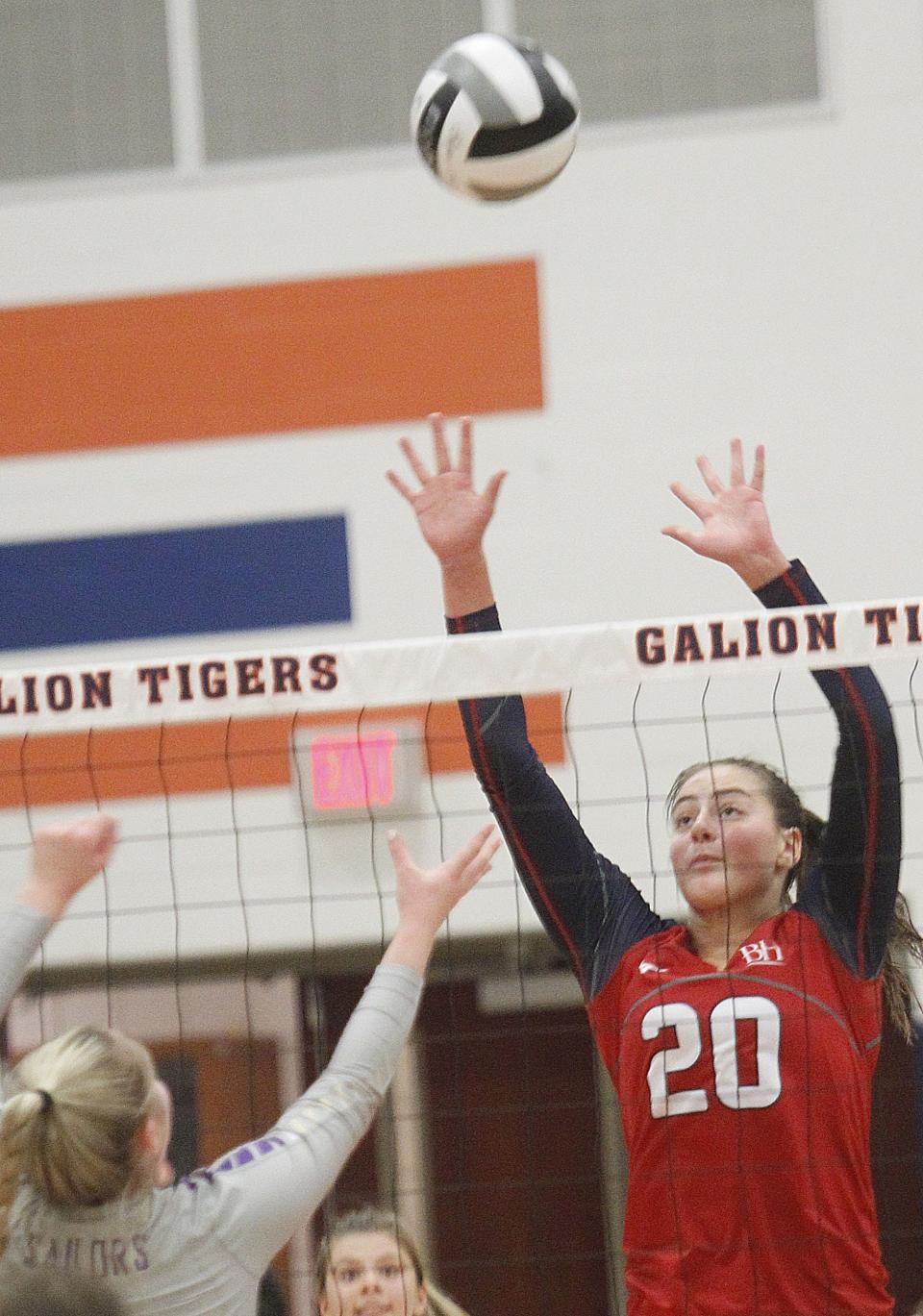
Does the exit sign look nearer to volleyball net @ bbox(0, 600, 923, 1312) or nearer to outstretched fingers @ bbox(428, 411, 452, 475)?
volleyball net @ bbox(0, 600, 923, 1312)

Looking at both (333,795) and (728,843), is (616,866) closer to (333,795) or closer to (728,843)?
(728,843)

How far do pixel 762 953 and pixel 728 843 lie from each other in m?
0.24

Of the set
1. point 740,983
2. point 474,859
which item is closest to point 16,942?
point 474,859

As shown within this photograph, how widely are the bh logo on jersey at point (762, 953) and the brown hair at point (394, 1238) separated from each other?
42.3 inches

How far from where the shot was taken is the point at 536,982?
931 centimetres

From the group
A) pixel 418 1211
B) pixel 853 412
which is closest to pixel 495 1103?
pixel 418 1211

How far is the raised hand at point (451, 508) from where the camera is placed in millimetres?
3797

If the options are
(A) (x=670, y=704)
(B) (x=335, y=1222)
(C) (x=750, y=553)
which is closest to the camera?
(C) (x=750, y=553)

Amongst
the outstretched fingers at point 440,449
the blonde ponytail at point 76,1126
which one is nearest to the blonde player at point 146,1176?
the blonde ponytail at point 76,1126

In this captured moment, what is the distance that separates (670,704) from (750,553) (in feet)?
14.7

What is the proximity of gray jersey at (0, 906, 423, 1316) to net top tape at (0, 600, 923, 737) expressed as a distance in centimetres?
129

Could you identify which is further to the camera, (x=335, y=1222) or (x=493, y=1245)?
(x=493, y=1245)

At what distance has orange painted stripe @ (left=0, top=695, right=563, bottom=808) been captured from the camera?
8383mm

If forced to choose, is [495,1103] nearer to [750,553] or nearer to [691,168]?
[691,168]
